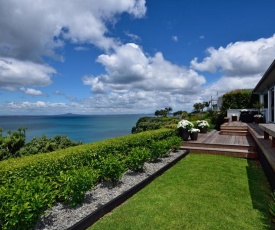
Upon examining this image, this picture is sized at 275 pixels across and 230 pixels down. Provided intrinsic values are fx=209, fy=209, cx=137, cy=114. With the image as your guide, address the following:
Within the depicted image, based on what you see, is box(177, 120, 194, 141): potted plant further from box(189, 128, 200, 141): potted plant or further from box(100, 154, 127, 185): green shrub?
box(100, 154, 127, 185): green shrub

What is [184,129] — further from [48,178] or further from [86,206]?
[48,178]

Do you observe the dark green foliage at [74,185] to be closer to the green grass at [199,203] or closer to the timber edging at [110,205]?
the timber edging at [110,205]

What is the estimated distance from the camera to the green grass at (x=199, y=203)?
3613mm

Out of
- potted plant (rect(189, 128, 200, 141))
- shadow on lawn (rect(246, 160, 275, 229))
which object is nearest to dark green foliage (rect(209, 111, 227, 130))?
potted plant (rect(189, 128, 200, 141))

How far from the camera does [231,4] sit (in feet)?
34.6

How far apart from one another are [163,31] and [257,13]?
484cm

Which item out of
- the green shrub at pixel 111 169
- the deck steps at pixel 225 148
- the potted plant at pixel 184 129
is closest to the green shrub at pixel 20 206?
the green shrub at pixel 111 169

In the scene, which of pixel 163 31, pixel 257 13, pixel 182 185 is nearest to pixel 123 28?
pixel 163 31

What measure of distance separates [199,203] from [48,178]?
10.0ft

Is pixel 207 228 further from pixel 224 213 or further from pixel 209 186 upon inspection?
pixel 209 186

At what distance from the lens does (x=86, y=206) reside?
3982 millimetres

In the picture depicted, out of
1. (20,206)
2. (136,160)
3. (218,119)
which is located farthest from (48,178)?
(218,119)

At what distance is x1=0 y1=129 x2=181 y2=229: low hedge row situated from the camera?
2803 mm

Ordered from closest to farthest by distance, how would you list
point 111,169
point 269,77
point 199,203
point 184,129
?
point 199,203 < point 111,169 < point 184,129 < point 269,77
